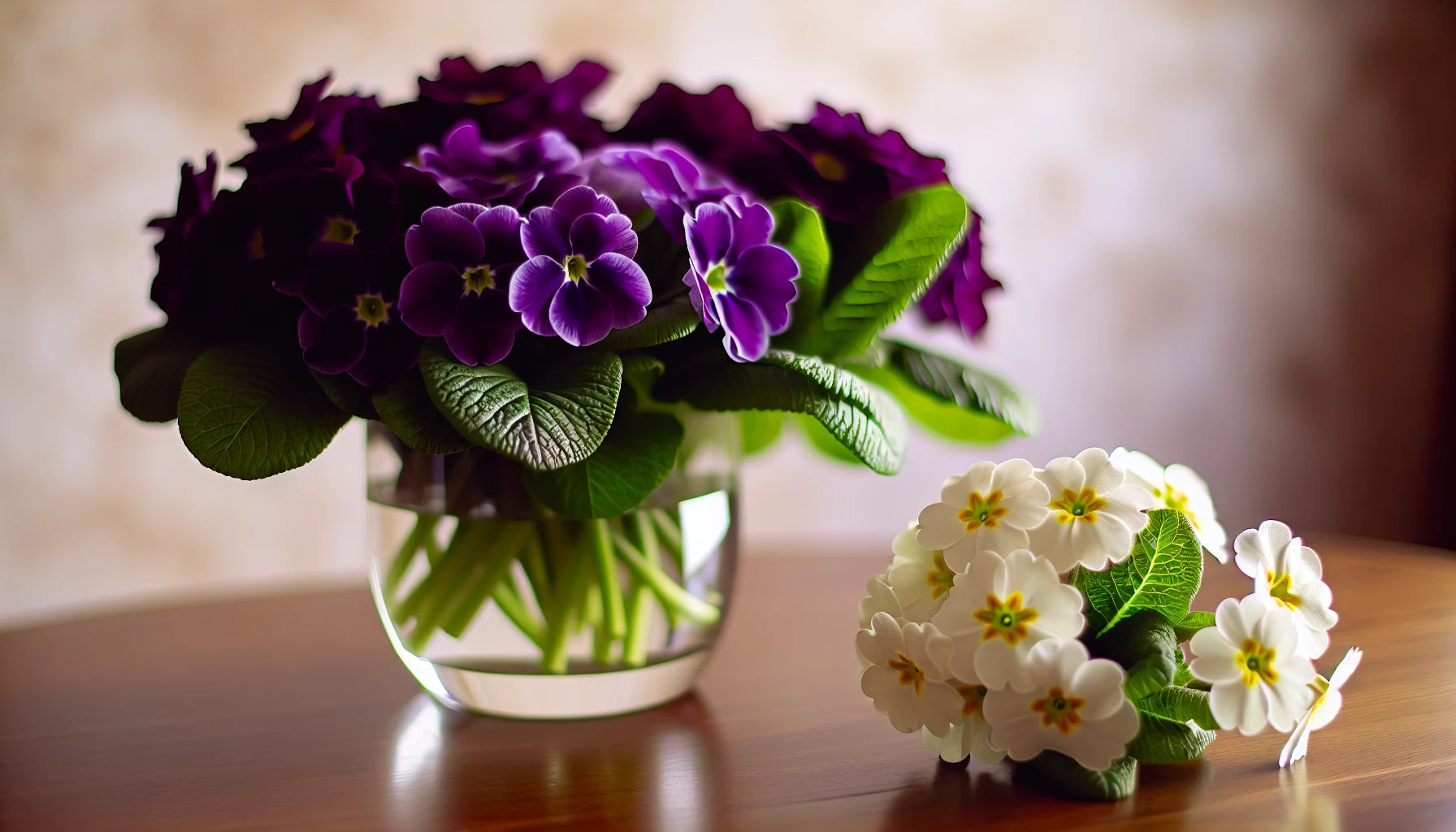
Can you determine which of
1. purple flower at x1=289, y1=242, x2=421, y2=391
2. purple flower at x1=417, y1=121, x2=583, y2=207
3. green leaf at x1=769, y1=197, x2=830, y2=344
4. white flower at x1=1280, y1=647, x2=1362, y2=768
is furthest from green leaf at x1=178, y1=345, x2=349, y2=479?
white flower at x1=1280, y1=647, x2=1362, y2=768

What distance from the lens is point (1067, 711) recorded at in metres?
0.52

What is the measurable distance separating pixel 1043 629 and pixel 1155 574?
7 cm

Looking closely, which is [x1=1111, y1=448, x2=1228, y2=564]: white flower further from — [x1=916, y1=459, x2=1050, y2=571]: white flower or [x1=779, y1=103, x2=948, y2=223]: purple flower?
[x1=779, y1=103, x2=948, y2=223]: purple flower

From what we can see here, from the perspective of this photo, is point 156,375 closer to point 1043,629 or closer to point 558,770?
point 558,770

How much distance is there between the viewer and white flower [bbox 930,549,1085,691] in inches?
20.2

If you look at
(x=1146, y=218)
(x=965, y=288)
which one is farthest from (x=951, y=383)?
(x=1146, y=218)

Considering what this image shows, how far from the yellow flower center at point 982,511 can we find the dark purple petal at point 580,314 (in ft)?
0.59

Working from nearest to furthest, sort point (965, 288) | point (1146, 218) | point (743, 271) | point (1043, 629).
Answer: point (1043, 629)
point (743, 271)
point (965, 288)
point (1146, 218)

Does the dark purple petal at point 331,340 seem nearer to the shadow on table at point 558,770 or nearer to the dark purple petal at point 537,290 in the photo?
the dark purple petal at point 537,290

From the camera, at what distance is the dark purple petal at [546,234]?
58 centimetres

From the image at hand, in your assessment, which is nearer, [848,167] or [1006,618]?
[1006,618]

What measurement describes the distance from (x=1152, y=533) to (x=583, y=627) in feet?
0.96

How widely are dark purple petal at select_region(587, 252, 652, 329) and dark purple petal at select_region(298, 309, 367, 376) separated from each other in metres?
0.11

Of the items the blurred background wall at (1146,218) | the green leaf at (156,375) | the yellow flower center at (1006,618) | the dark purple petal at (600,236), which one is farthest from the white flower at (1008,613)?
the blurred background wall at (1146,218)
